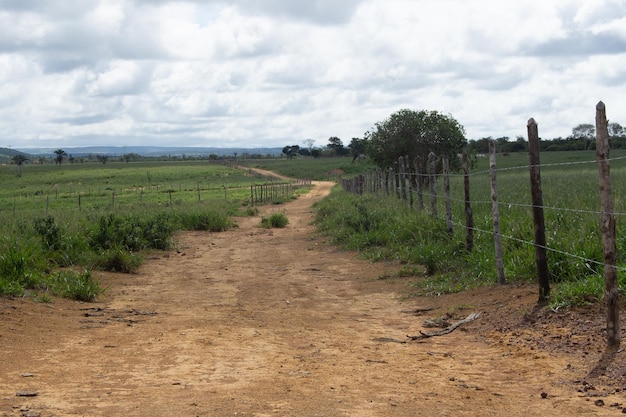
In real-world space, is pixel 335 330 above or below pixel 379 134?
below

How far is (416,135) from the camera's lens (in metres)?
35.0

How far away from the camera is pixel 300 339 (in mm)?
7316

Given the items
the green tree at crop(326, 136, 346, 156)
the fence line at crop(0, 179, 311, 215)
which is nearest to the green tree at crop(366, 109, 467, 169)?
the fence line at crop(0, 179, 311, 215)

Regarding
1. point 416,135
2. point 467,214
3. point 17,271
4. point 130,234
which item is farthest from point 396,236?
point 416,135

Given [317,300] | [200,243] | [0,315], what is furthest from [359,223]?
[0,315]

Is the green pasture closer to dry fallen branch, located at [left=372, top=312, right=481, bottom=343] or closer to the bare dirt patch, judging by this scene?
the bare dirt patch

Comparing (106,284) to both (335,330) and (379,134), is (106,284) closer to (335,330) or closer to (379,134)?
(335,330)

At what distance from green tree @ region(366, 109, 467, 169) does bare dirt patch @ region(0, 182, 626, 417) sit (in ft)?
80.6

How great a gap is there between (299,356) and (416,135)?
29.5 m

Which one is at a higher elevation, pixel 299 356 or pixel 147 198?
pixel 147 198

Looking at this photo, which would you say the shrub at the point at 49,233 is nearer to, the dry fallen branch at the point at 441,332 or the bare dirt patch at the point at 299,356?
the bare dirt patch at the point at 299,356

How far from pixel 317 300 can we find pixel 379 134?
26.4 metres

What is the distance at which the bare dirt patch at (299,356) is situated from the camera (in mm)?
4934

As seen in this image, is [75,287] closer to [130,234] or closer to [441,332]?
[441,332]
